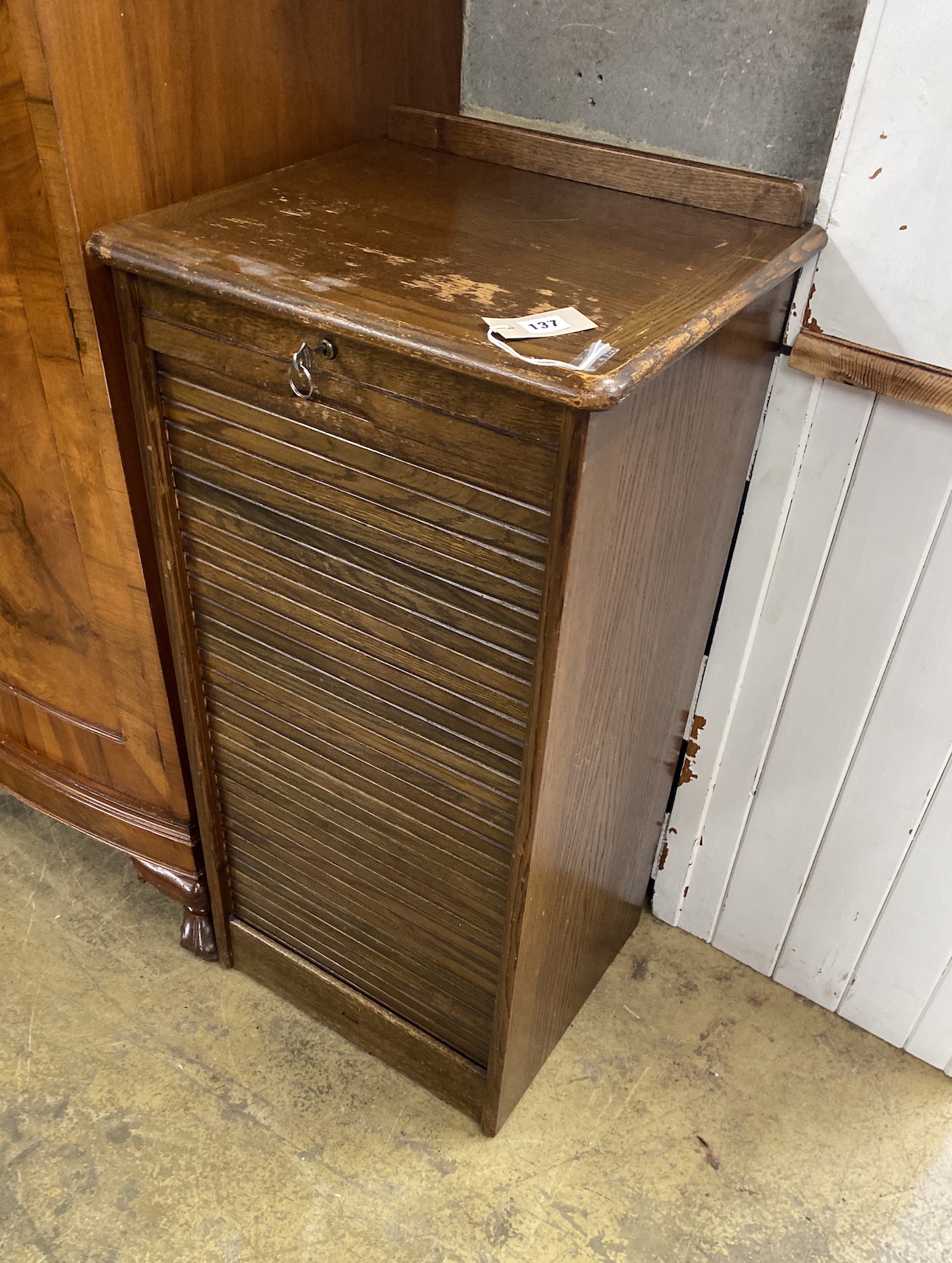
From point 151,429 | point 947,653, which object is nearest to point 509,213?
point 151,429

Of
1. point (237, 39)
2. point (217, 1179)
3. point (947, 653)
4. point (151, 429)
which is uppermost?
point (237, 39)

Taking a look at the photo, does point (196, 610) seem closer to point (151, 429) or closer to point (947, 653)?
point (151, 429)

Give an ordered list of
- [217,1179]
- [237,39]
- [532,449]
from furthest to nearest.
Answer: [217,1179], [237,39], [532,449]

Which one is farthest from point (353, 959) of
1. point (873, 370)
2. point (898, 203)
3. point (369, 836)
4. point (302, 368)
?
point (898, 203)

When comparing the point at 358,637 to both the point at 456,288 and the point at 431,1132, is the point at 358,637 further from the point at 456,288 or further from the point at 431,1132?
the point at 431,1132

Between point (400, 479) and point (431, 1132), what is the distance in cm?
97

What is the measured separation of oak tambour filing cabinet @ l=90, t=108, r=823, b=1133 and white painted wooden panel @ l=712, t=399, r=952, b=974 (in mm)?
149

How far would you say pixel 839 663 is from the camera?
1358 mm

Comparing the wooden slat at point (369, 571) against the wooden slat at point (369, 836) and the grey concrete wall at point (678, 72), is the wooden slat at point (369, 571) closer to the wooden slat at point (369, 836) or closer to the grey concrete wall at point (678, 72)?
the wooden slat at point (369, 836)

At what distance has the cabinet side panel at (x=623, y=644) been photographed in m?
0.96

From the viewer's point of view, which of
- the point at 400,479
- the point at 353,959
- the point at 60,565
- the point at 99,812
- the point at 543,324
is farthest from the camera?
the point at 99,812

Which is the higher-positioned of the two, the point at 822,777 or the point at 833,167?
the point at 833,167

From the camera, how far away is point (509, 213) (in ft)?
3.66

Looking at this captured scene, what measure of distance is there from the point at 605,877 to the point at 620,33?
1.10m
